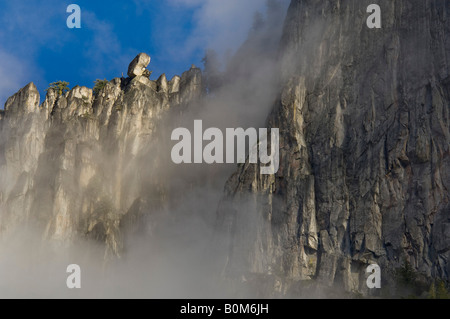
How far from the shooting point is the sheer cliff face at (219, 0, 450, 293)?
5578 cm

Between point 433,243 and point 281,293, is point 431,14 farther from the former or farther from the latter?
point 281,293

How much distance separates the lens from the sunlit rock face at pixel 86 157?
7794 cm

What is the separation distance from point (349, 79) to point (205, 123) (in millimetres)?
23256

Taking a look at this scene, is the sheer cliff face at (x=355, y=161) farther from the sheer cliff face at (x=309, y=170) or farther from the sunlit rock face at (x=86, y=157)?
the sunlit rock face at (x=86, y=157)

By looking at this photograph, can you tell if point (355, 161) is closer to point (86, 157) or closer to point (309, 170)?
point (309, 170)

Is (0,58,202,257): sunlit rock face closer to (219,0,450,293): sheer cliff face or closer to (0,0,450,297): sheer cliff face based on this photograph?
(0,0,450,297): sheer cliff face

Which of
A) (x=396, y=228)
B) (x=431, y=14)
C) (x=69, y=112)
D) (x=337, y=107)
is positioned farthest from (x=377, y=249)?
(x=69, y=112)

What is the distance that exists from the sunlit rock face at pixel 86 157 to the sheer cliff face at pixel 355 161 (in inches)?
671

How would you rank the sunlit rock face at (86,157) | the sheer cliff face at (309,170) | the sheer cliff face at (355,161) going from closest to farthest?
the sheer cliff face at (355,161), the sheer cliff face at (309,170), the sunlit rock face at (86,157)

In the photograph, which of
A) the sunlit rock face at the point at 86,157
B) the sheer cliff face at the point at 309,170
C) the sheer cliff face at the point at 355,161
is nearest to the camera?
the sheer cliff face at the point at 355,161

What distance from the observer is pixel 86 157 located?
81062mm

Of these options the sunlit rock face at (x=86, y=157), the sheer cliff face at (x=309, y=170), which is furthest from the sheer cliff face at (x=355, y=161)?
the sunlit rock face at (x=86, y=157)

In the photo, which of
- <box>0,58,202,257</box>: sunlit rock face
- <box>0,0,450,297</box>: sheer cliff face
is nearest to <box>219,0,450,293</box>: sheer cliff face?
<box>0,0,450,297</box>: sheer cliff face

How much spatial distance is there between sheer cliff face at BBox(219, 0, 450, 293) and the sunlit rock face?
17044 millimetres
